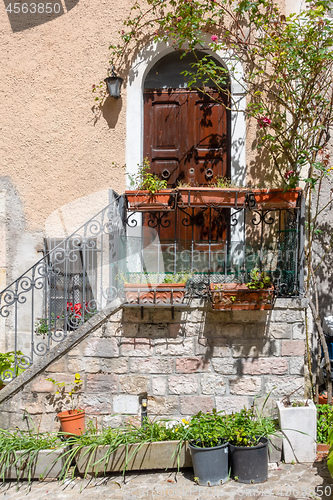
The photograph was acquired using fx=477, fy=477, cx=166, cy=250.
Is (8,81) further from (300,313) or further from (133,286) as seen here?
(300,313)

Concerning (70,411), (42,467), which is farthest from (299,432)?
(42,467)

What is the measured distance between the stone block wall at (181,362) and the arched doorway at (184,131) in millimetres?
2051

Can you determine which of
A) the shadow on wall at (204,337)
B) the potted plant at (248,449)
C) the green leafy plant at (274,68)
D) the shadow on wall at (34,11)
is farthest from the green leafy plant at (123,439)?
the shadow on wall at (34,11)

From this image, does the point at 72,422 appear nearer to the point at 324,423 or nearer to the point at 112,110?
the point at 324,423

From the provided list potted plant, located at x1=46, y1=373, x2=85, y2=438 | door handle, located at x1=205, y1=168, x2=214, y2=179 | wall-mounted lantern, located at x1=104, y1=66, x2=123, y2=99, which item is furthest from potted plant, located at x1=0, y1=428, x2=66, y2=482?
wall-mounted lantern, located at x1=104, y1=66, x2=123, y2=99

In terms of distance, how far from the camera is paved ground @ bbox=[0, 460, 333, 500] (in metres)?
3.51

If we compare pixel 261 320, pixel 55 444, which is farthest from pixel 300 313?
pixel 55 444

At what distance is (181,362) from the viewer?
4332 mm

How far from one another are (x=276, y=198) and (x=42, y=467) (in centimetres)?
311

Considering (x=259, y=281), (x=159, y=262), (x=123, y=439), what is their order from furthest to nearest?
(x=159, y=262) → (x=259, y=281) → (x=123, y=439)

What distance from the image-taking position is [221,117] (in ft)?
19.2

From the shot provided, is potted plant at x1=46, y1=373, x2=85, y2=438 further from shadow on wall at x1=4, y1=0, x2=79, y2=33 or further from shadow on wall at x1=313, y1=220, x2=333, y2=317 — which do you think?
shadow on wall at x1=4, y1=0, x2=79, y2=33

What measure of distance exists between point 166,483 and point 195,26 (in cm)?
455

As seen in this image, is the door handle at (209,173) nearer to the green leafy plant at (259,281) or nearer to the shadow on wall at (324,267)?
the shadow on wall at (324,267)
